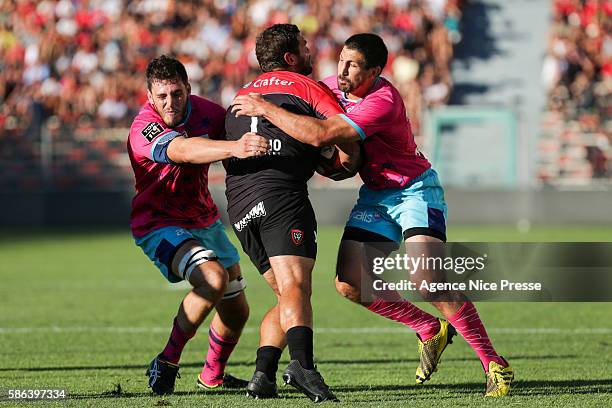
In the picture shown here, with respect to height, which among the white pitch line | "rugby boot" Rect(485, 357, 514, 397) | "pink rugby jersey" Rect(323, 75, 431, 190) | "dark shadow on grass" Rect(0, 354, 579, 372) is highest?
"pink rugby jersey" Rect(323, 75, 431, 190)

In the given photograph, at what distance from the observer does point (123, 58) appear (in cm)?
2786

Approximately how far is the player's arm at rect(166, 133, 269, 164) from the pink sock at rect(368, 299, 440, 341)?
5.00 ft


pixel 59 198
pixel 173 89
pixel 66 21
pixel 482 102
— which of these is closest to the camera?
pixel 173 89

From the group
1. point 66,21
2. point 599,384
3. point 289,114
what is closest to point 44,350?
point 289,114

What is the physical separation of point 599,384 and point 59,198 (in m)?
18.6

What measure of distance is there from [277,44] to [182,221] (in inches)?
57.3

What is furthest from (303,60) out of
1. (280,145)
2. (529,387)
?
(529,387)

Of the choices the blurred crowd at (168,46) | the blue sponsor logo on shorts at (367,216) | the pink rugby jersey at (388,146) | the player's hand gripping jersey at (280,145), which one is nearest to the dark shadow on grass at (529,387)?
the blue sponsor logo on shorts at (367,216)

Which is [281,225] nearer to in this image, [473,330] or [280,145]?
[280,145]

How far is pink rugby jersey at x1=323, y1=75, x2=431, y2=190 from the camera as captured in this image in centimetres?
707

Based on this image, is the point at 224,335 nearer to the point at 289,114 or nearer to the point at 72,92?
the point at 289,114

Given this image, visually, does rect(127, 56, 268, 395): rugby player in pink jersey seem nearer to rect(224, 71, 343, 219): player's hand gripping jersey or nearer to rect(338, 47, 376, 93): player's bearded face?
rect(224, 71, 343, 219): player's hand gripping jersey

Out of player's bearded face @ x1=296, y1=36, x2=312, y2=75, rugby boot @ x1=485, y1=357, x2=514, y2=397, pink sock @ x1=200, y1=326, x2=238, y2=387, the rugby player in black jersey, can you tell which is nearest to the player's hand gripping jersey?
the rugby player in black jersey

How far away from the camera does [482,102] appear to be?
26.8 m
